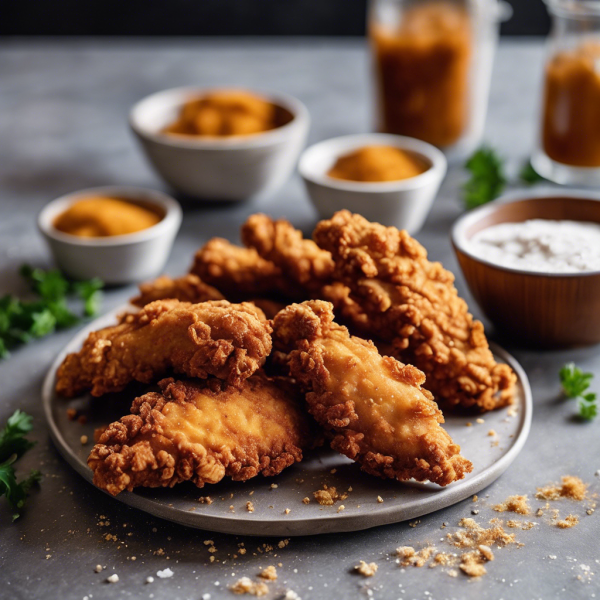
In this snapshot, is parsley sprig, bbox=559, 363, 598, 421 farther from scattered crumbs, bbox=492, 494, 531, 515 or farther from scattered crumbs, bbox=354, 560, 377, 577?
scattered crumbs, bbox=354, 560, 377, 577

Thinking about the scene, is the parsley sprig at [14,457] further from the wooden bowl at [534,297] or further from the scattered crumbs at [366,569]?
the wooden bowl at [534,297]

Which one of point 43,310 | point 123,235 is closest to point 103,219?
point 123,235

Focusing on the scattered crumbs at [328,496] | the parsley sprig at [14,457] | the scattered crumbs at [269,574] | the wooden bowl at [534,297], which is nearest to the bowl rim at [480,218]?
the wooden bowl at [534,297]

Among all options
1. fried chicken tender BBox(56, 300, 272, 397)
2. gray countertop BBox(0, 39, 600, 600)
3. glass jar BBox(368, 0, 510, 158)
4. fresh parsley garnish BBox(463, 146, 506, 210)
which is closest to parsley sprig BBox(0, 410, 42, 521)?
gray countertop BBox(0, 39, 600, 600)

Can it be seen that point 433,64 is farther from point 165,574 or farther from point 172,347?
point 165,574

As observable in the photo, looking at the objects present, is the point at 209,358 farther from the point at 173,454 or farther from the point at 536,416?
the point at 536,416
